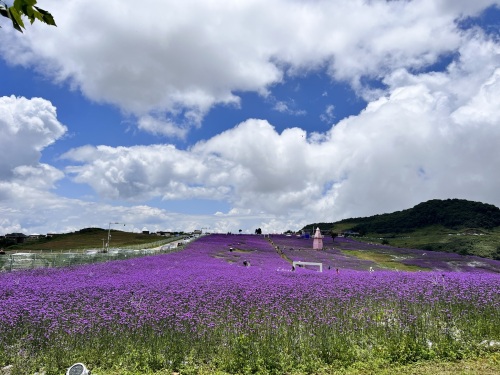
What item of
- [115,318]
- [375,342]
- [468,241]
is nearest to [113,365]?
[115,318]

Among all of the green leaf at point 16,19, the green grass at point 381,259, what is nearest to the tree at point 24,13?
the green leaf at point 16,19

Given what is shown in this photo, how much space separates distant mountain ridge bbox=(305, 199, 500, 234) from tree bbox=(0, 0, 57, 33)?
373 ft

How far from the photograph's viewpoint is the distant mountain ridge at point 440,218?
104m

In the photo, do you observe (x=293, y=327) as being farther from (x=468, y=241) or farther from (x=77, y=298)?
(x=468, y=241)

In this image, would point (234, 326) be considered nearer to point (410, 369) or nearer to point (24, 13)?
point (410, 369)

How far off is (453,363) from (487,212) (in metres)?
117

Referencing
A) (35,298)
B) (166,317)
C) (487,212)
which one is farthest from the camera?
(487,212)

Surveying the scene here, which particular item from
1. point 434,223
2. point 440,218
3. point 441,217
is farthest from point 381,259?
point 441,217

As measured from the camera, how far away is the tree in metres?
2.22

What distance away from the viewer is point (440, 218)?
109625mm

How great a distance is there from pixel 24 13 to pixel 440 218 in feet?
396

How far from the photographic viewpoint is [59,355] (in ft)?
26.3

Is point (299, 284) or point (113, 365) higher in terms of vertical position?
point (299, 284)

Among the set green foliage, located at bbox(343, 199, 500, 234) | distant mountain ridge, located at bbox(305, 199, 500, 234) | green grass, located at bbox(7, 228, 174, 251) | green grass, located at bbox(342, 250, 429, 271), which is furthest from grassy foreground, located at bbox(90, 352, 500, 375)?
green foliage, located at bbox(343, 199, 500, 234)
